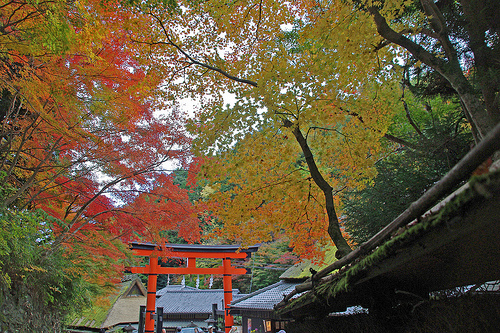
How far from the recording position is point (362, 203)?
6641mm

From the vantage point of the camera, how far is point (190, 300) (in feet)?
81.5

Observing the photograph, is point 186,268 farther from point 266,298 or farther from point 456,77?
point 456,77

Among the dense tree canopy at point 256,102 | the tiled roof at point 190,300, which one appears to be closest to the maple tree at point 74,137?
the dense tree canopy at point 256,102

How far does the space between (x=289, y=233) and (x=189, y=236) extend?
3.29 meters

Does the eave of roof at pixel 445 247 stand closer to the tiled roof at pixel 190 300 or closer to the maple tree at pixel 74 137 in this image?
the maple tree at pixel 74 137

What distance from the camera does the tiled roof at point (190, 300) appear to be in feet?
76.8

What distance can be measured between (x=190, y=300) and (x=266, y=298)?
51.0 ft

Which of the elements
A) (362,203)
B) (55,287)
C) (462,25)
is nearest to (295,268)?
(362,203)

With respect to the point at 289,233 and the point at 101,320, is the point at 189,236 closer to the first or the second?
the point at 289,233

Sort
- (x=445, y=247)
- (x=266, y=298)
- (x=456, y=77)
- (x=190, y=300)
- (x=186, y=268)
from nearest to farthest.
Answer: (x=445, y=247) < (x=456, y=77) < (x=266, y=298) < (x=186, y=268) < (x=190, y=300)

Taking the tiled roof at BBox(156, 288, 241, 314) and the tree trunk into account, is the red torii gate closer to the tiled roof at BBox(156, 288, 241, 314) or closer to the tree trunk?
the tiled roof at BBox(156, 288, 241, 314)

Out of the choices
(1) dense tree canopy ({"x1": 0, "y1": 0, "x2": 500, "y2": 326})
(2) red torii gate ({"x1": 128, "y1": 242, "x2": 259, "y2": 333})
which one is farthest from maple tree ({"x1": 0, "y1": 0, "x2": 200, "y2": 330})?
(2) red torii gate ({"x1": 128, "y1": 242, "x2": 259, "y2": 333})

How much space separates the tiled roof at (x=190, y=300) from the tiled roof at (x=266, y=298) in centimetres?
1103

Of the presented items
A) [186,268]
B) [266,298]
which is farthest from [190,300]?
[266,298]
